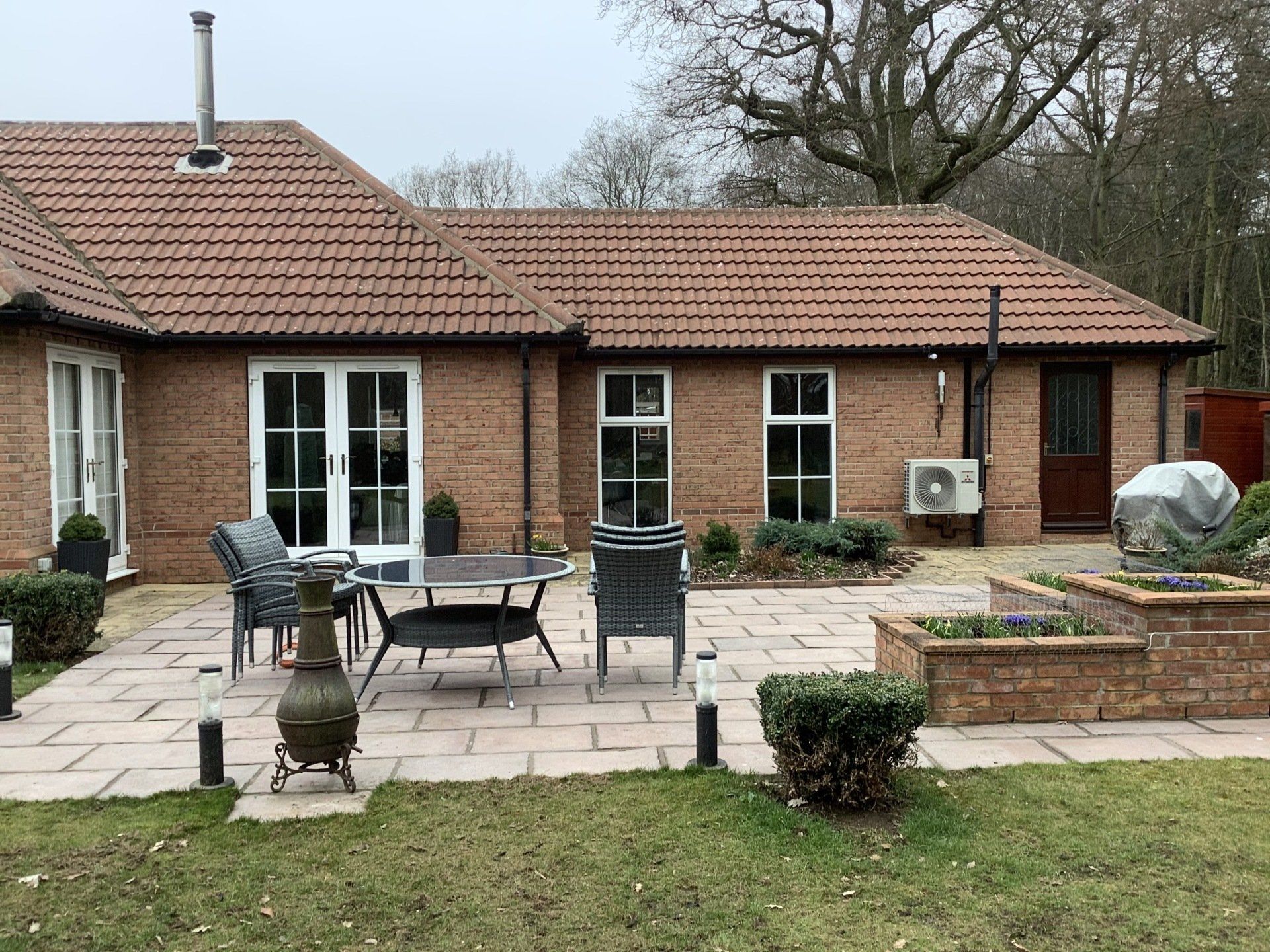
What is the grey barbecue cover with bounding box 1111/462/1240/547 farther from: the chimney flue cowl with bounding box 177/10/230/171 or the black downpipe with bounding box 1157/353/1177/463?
the chimney flue cowl with bounding box 177/10/230/171

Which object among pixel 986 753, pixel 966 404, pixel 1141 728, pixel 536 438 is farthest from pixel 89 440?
pixel 966 404

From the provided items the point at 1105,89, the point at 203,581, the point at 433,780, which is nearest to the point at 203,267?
the point at 203,581

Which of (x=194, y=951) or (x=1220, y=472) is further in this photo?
(x=1220, y=472)

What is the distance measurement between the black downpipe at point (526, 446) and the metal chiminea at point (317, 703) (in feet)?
21.3

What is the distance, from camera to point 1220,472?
443 inches

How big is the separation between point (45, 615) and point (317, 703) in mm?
3619

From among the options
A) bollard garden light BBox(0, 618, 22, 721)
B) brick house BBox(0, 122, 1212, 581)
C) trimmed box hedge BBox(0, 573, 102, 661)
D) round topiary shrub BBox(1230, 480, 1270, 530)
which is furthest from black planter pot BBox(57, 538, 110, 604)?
round topiary shrub BBox(1230, 480, 1270, 530)

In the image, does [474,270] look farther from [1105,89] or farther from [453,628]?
[1105,89]

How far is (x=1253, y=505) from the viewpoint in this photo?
1013 cm

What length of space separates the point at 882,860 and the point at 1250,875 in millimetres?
1279

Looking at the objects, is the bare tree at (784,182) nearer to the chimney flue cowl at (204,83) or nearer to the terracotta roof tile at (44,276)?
the chimney flue cowl at (204,83)

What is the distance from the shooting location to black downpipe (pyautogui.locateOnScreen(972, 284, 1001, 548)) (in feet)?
41.1

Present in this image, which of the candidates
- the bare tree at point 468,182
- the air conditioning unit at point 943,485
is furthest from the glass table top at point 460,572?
the bare tree at point 468,182

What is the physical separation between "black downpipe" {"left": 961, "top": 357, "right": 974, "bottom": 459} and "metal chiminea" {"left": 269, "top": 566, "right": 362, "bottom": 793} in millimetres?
10241
